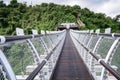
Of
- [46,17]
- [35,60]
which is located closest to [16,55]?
[35,60]

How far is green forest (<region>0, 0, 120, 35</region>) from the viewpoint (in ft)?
222

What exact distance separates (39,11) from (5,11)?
1323cm

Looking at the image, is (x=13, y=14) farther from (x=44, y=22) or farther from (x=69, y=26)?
(x=69, y=26)

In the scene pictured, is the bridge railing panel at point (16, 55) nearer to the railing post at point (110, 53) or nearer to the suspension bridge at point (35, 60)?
the suspension bridge at point (35, 60)

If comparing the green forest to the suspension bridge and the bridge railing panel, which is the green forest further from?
the bridge railing panel

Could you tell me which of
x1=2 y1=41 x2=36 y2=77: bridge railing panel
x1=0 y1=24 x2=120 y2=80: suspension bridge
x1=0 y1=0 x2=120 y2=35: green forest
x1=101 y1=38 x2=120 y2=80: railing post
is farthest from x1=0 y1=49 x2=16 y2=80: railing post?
x1=0 y1=0 x2=120 y2=35: green forest

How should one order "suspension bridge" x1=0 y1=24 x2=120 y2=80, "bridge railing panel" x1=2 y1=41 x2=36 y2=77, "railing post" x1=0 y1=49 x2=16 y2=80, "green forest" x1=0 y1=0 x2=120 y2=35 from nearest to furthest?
"railing post" x1=0 y1=49 x2=16 y2=80 → "suspension bridge" x1=0 y1=24 x2=120 y2=80 → "bridge railing panel" x1=2 y1=41 x2=36 y2=77 → "green forest" x1=0 y1=0 x2=120 y2=35

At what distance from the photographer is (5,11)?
242 ft

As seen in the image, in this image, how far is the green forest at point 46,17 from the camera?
67.6m

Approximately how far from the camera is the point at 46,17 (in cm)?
7625

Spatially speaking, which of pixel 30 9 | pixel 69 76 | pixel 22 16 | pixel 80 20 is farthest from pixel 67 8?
pixel 69 76

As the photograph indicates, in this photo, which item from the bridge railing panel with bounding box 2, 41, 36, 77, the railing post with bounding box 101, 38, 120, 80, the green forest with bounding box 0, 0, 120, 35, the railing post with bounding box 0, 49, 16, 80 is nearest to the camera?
the railing post with bounding box 0, 49, 16, 80

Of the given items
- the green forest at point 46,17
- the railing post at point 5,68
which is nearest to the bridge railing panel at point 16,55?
the railing post at point 5,68

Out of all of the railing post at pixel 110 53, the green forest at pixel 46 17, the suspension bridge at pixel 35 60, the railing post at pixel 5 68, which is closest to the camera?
the railing post at pixel 5 68
